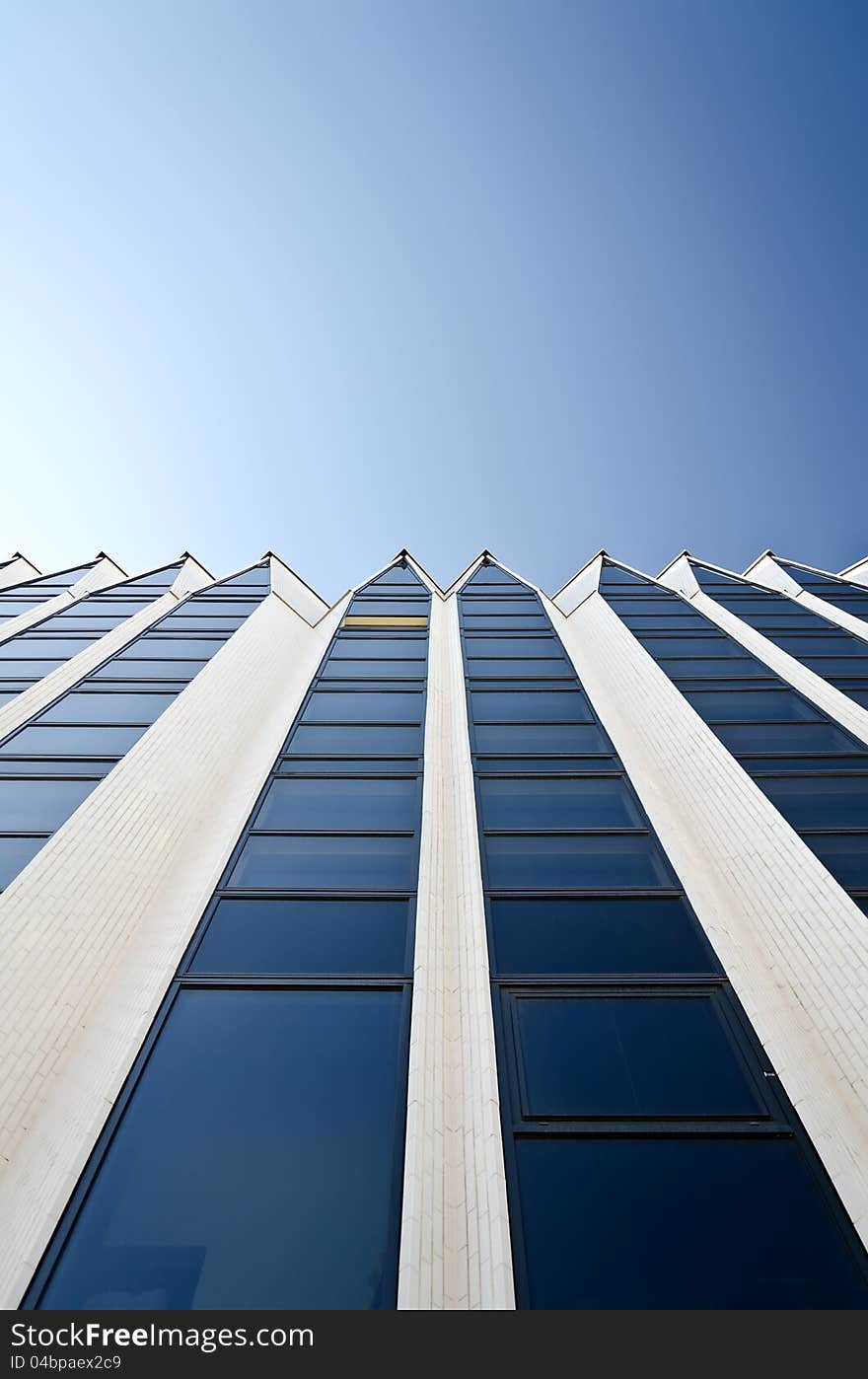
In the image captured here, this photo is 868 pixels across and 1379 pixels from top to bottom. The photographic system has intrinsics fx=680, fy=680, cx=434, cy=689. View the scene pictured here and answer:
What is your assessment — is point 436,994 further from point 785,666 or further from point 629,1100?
point 785,666

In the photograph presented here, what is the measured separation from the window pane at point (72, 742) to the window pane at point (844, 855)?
10.4 metres

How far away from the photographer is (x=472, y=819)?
10.1 m

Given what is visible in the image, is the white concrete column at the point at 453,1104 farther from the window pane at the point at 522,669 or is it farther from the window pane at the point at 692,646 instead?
the window pane at the point at 692,646

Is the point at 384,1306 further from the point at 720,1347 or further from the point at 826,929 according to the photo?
the point at 826,929

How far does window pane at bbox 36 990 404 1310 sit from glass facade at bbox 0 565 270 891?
3.75 m

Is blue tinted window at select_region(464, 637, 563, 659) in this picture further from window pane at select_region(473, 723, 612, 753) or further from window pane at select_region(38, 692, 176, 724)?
window pane at select_region(38, 692, 176, 724)

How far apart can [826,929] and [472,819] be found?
15.2 ft

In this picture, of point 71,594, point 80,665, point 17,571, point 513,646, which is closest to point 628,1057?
point 513,646

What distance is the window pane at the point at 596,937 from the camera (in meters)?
7.46

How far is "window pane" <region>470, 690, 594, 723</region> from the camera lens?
1330cm

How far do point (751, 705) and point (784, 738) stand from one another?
1.42 metres

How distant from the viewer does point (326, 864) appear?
933cm

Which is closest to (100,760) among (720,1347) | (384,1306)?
(384,1306)

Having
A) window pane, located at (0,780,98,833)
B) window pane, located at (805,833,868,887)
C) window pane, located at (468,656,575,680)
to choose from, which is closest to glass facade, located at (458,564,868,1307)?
window pane, located at (805,833,868,887)
